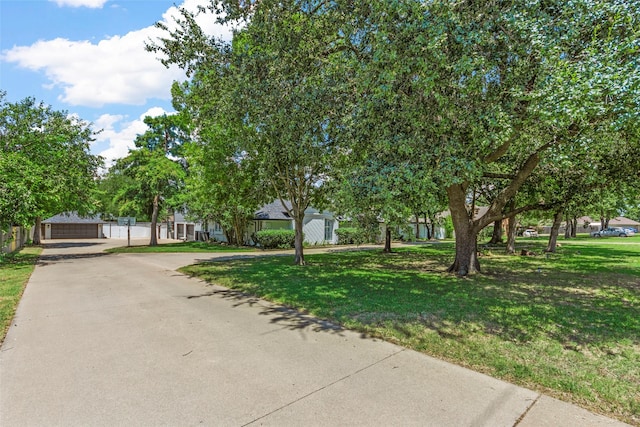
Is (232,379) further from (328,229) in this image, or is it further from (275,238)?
(328,229)

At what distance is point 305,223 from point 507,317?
22869mm

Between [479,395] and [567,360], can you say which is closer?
[479,395]

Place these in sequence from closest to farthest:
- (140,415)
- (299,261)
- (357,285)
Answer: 1. (140,415)
2. (357,285)
3. (299,261)

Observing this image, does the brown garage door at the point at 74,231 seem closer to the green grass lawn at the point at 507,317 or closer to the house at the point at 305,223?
the house at the point at 305,223

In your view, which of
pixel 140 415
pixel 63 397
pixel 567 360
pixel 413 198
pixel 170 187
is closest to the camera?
pixel 140 415

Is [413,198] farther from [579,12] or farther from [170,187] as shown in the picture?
[170,187]

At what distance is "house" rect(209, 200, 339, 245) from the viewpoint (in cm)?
2806

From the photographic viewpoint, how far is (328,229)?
30.3 meters

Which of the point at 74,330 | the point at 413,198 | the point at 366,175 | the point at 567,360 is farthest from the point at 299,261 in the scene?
the point at 567,360

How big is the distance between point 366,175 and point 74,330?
19.1 feet

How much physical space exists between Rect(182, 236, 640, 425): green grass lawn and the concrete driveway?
1.22ft

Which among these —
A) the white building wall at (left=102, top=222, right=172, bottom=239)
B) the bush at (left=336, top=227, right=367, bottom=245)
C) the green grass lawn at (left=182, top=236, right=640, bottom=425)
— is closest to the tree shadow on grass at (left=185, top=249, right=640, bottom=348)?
the green grass lawn at (left=182, top=236, right=640, bottom=425)

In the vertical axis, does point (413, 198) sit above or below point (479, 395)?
above

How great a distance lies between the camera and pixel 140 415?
10.3 feet
